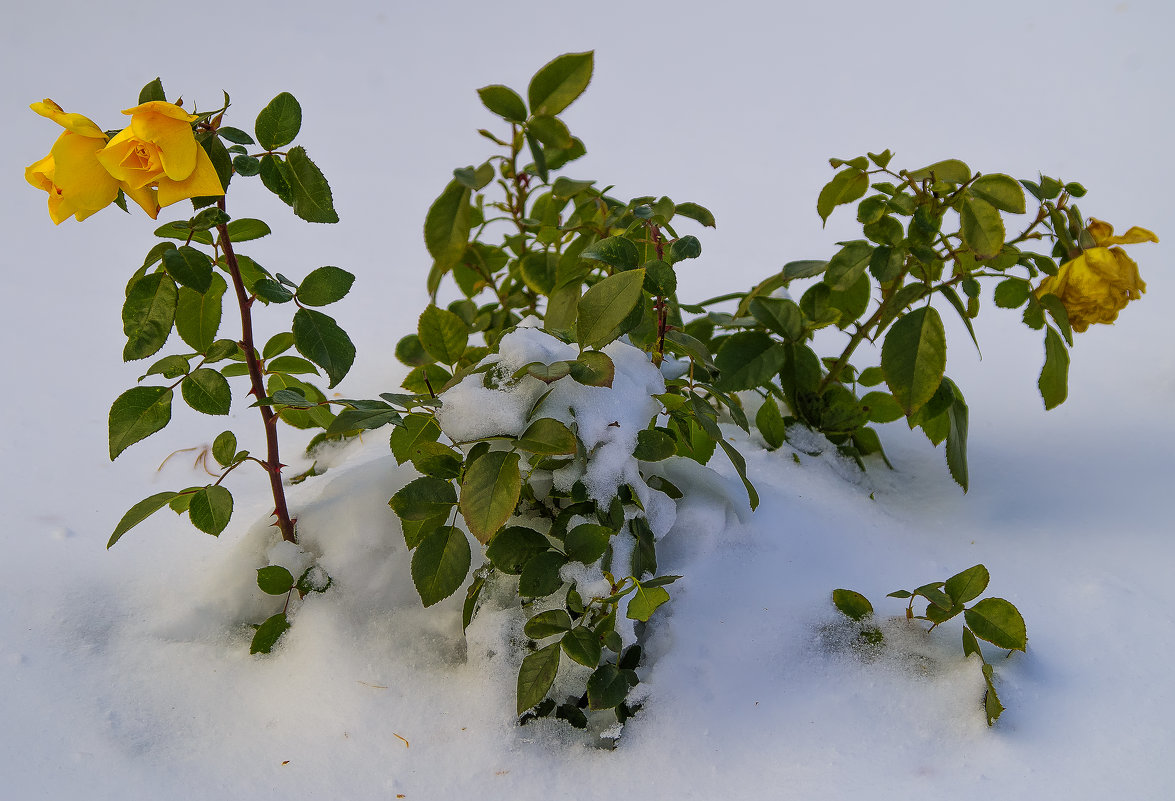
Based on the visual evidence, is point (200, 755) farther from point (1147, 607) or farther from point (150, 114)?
point (1147, 607)

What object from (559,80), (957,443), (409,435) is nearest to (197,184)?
(409,435)

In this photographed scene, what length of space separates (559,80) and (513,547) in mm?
493

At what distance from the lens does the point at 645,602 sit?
0.79 metres

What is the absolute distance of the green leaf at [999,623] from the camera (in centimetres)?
89

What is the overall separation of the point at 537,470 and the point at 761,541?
323mm

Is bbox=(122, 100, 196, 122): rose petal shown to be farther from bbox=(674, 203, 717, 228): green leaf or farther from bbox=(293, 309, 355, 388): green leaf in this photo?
bbox=(674, 203, 717, 228): green leaf

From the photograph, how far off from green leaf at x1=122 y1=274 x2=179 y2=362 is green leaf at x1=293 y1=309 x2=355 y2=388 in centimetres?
11

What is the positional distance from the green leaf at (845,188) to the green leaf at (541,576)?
61cm

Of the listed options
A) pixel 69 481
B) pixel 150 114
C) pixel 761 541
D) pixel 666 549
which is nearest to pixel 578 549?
pixel 666 549

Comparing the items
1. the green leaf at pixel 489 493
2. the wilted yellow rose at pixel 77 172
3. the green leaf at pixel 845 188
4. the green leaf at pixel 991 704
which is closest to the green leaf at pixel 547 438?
the green leaf at pixel 489 493

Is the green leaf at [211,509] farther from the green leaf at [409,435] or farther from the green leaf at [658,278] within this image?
the green leaf at [658,278]

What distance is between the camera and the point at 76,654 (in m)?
0.96

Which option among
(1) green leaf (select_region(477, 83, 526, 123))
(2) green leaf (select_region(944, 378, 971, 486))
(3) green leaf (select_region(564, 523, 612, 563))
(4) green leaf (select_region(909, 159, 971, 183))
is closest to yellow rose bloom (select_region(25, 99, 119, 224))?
(1) green leaf (select_region(477, 83, 526, 123))

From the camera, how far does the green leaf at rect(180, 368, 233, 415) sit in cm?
86
